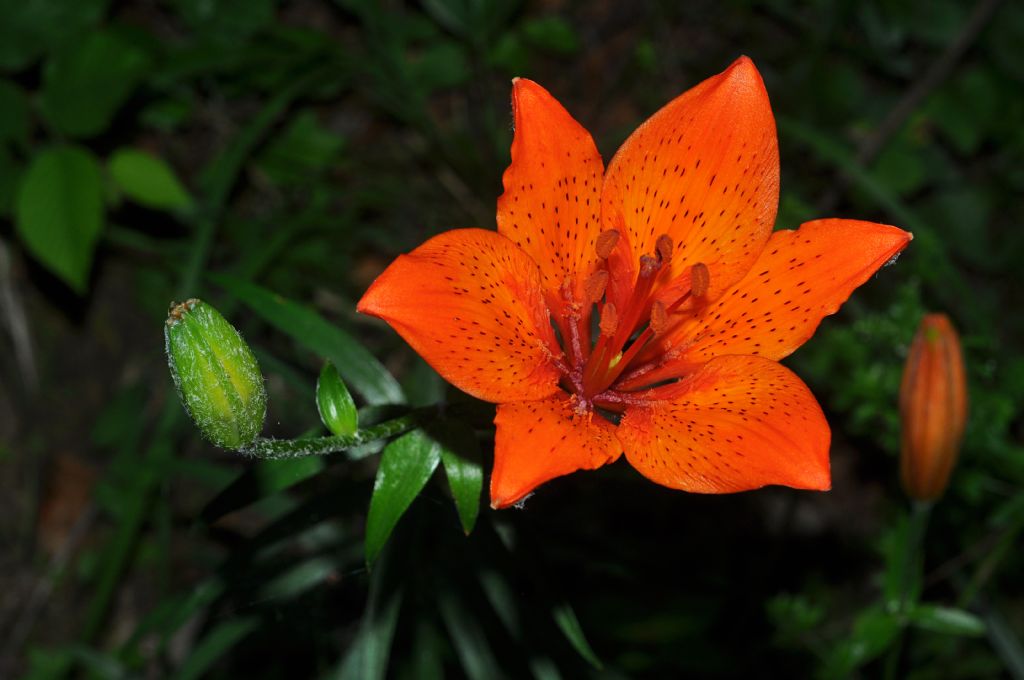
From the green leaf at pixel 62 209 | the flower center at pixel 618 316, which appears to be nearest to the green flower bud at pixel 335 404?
the flower center at pixel 618 316

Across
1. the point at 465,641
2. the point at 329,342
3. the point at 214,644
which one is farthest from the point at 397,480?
the point at 214,644

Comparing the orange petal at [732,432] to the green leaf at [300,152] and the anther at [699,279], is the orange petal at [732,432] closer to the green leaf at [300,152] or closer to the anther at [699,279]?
the anther at [699,279]

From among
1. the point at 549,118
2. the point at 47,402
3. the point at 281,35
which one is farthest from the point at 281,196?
the point at 549,118

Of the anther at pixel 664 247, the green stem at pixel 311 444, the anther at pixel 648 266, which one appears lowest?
the green stem at pixel 311 444

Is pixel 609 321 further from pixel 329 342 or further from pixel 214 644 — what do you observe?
pixel 214 644

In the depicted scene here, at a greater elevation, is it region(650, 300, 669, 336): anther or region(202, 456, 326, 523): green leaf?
region(650, 300, 669, 336): anther

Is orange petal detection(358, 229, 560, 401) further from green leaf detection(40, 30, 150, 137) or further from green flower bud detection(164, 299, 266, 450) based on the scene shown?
green leaf detection(40, 30, 150, 137)

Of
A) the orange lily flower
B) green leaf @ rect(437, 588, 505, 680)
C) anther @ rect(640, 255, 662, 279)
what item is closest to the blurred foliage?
green leaf @ rect(437, 588, 505, 680)
